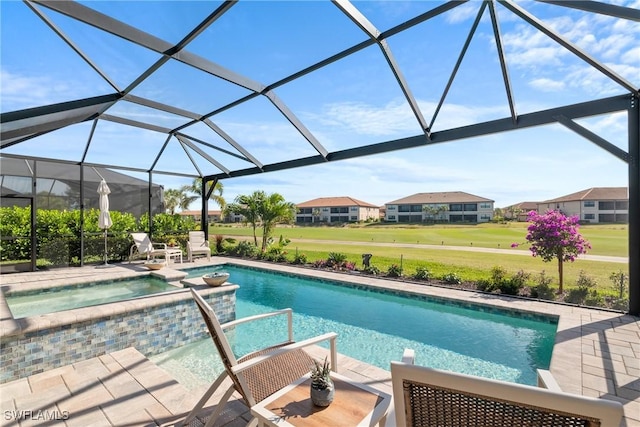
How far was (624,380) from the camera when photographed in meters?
3.31

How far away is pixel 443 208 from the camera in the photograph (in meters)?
36.4

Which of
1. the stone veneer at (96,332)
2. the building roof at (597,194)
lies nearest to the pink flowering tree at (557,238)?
the building roof at (597,194)

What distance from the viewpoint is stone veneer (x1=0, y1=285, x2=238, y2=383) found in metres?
3.78

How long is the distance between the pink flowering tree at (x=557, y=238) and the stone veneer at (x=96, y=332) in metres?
7.62

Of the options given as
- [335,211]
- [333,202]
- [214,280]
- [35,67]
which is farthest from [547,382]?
[333,202]

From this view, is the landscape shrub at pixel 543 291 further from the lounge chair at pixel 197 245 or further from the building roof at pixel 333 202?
the building roof at pixel 333 202

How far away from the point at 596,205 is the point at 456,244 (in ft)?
45.2

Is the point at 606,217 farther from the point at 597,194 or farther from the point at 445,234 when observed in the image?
the point at 445,234

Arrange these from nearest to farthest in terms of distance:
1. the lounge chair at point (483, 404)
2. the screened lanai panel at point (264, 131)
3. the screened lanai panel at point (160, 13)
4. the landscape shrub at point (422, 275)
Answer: the lounge chair at point (483, 404)
the screened lanai panel at point (160, 13)
the screened lanai panel at point (264, 131)
the landscape shrub at point (422, 275)

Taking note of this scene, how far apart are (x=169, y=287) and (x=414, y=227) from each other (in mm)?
28132

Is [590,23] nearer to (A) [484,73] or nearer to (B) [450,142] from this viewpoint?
(A) [484,73]

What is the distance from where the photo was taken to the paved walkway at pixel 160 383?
280 centimetres

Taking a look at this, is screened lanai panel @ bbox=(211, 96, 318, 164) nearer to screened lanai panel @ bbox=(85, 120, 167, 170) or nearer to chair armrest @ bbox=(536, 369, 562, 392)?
screened lanai panel @ bbox=(85, 120, 167, 170)

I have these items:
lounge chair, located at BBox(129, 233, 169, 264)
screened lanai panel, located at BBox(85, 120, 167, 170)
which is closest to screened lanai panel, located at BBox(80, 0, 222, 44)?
screened lanai panel, located at BBox(85, 120, 167, 170)
